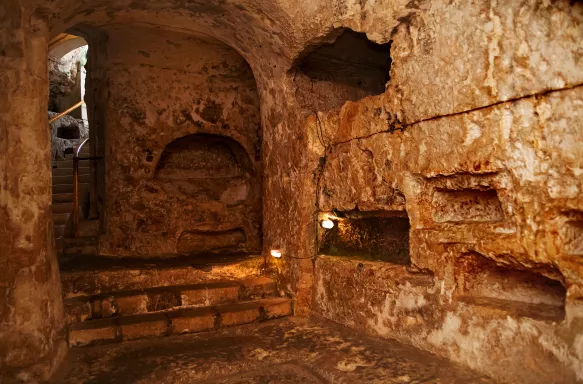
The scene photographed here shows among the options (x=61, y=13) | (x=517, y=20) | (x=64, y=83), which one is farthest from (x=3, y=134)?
(x=64, y=83)

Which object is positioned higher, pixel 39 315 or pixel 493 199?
pixel 493 199

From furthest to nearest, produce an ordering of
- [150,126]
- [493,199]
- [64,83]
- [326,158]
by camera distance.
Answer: [64,83], [150,126], [326,158], [493,199]

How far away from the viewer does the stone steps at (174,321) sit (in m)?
3.42

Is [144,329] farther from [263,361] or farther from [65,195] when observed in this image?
[65,195]

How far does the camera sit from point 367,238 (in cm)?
435

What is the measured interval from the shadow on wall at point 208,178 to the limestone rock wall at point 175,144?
0.04ft

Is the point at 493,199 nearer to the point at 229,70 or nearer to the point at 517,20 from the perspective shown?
the point at 517,20

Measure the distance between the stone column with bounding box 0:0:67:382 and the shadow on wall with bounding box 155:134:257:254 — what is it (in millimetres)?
2458

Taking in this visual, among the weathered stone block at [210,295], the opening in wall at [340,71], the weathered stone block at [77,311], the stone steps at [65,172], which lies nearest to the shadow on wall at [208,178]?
the weathered stone block at [210,295]

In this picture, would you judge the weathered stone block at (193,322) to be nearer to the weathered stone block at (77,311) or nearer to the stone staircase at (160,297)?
the stone staircase at (160,297)

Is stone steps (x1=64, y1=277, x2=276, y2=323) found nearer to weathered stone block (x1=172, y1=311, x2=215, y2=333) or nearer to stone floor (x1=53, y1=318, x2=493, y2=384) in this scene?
weathered stone block (x1=172, y1=311, x2=215, y2=333)

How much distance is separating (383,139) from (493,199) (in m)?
0.87

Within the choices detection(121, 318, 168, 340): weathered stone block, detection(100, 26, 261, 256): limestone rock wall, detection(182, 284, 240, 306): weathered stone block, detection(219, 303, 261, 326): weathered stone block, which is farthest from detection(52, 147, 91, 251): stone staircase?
detection(219, 303, 261, 326): weathered stone block

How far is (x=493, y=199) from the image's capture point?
277 cm
